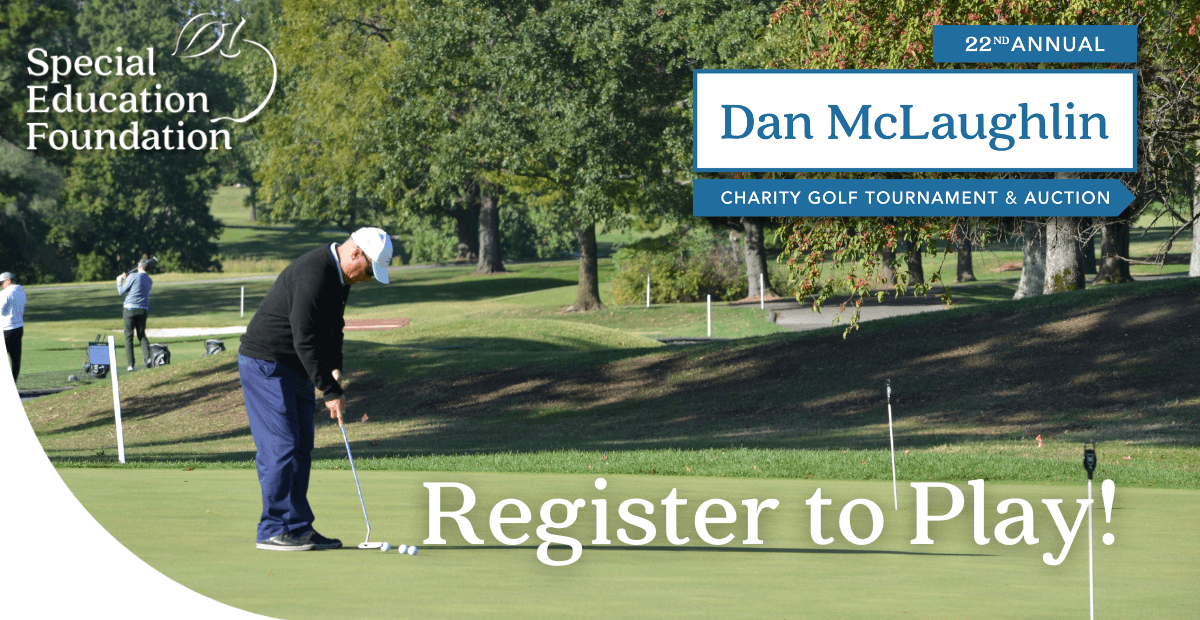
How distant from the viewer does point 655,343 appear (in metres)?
33.1

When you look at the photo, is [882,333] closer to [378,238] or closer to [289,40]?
[378,238]

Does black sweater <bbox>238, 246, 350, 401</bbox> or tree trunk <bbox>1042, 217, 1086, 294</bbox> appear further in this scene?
tree trunk <bbox>1042, 217, 1086, 294</bbox>

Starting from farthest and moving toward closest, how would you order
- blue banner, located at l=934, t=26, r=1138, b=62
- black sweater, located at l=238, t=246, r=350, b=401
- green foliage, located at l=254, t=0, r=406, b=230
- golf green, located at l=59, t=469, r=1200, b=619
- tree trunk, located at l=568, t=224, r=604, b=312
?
1. tree trunk, located at l=568, t=224, r=604, b=312
2. green foliage, located at l=254, t=0, r=406, b=230
3. blue banner, located at l=934, t=26, r=1138, b=62
4. black sweater, located at l=238, t=246, r=350, b=401
5. golf green, located at l=59, t=469, r=1200, b=619

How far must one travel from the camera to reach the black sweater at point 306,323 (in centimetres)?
735

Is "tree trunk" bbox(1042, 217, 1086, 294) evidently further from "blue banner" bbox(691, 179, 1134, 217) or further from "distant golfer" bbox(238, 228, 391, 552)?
"distant golfer" bbox(238, 228, 391, 552)

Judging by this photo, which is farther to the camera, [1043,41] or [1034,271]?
[1034,271]

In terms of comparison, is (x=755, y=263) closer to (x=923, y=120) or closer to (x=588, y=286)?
(x=588, y=286)

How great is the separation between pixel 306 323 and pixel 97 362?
73.5 ft

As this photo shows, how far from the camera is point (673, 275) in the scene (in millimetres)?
48156

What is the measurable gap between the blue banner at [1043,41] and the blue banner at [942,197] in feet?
5.07

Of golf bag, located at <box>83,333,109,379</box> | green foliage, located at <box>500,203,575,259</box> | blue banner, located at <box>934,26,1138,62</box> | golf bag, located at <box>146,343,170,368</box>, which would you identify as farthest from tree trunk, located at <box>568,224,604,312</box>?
green foliage, located at <box>500,203,575,259</box>

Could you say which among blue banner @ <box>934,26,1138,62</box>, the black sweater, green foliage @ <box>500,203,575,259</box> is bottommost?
the black sweater

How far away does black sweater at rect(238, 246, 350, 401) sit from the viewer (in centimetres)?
735

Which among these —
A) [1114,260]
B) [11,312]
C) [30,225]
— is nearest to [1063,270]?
[1114,260]
